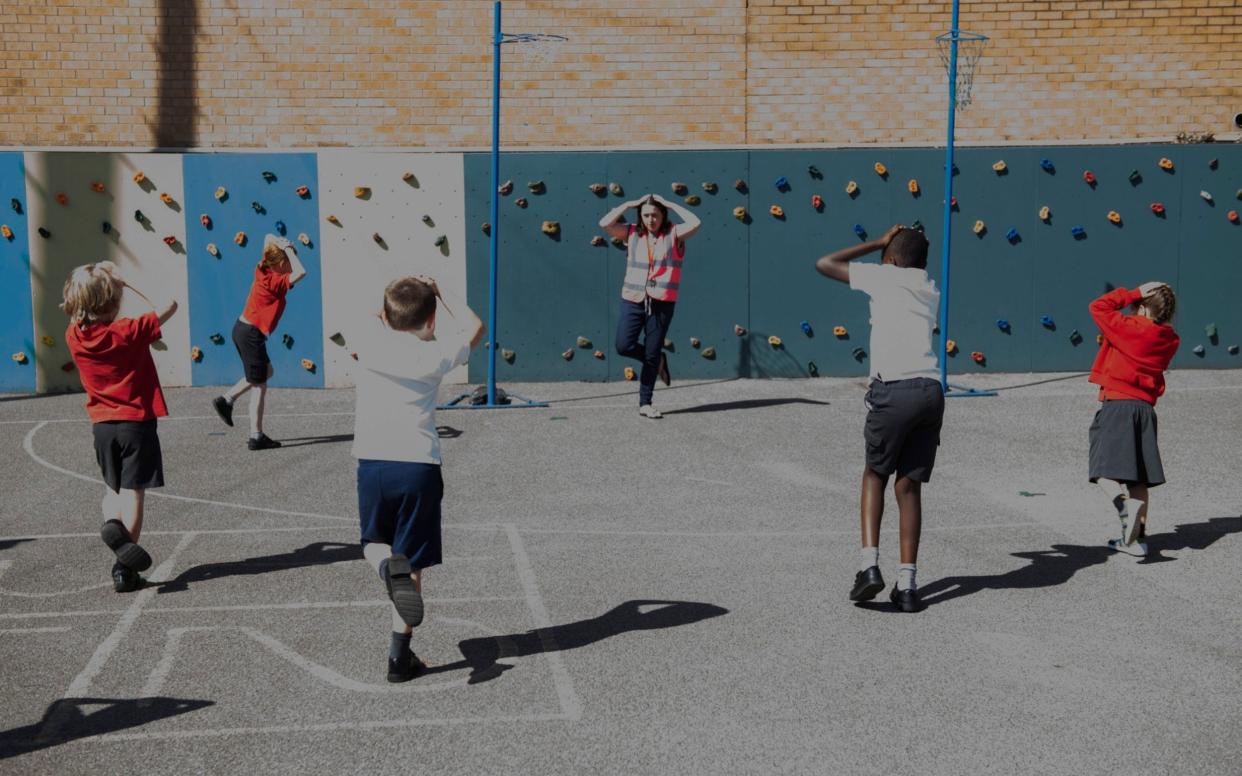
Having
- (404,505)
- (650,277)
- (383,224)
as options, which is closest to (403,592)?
(404,505)

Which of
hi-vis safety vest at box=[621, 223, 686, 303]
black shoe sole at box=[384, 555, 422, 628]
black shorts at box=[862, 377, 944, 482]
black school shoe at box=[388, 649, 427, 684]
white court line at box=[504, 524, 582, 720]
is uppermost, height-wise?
hi-vis safety vest at box=[621, 223, 686, 303]

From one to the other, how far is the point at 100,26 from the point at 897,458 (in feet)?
39.6

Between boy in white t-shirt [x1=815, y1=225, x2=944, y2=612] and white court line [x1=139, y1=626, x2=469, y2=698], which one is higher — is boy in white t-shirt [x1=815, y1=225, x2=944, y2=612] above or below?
above

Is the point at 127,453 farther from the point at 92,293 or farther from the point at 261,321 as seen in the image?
the point at 261,321

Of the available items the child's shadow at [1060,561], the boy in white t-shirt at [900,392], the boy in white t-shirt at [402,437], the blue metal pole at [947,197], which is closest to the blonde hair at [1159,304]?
the child's shadow at [1060,561]

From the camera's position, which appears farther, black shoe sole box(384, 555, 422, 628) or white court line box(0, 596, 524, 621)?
white court line box(0, 596, 524, 621)

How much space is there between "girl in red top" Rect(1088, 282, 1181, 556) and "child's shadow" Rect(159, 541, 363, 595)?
441 centimetres

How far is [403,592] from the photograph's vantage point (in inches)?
226

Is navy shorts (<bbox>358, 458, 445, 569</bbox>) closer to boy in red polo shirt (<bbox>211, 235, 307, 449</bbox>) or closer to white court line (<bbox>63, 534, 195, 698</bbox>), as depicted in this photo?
white court line (<bbox>63, 534, 195, 698</bbox>)

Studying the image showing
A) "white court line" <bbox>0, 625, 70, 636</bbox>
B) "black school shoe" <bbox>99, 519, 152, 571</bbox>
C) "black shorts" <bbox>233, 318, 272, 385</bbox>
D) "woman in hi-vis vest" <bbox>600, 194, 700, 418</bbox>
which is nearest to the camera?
"white court line" <bbox>0, 625, 70, 636</bbox>

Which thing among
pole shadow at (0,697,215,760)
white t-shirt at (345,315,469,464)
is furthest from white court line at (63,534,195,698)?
white t-shirt at (345,315,469,464)

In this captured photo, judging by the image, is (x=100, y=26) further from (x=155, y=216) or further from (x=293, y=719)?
(x=293, y=719)

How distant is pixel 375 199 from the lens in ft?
50.8

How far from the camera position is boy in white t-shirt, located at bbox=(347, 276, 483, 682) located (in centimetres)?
593
